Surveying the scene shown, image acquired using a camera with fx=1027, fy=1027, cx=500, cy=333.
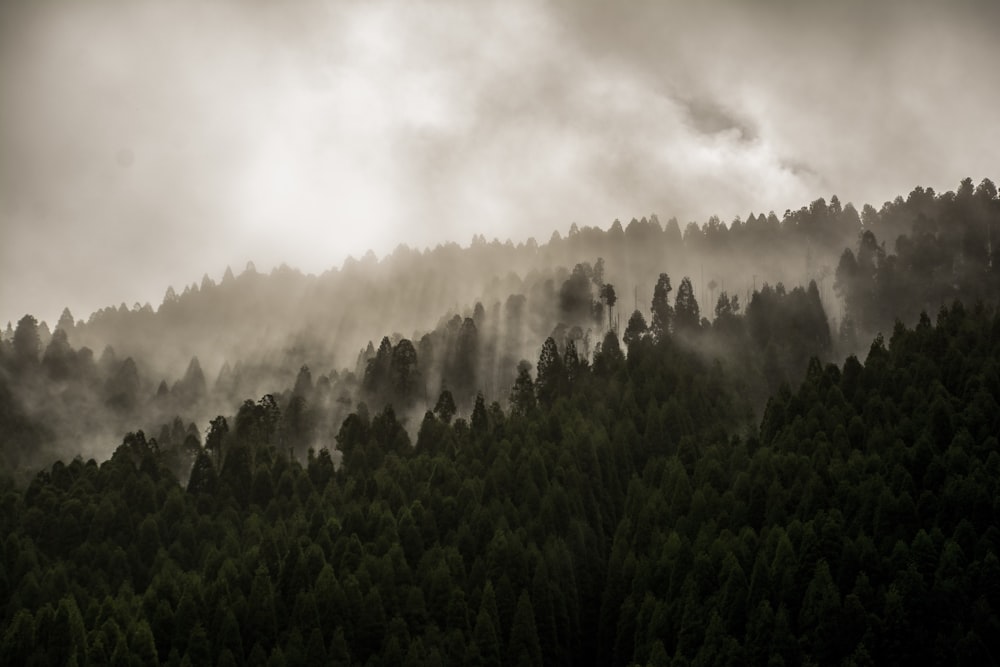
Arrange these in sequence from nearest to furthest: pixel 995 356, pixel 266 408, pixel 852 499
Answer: pixel 852 499, pixel 995 356, pixel 266 408

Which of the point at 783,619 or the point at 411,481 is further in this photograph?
the point at 411,481

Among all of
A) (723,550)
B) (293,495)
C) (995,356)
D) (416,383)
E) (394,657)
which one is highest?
(416,383)

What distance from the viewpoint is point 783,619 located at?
87312 millimetres

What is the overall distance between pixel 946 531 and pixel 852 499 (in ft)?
30.6

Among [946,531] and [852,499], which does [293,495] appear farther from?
[946,531]

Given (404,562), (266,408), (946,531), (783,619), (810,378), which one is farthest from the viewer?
(266,408)

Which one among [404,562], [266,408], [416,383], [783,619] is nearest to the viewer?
[783,619]

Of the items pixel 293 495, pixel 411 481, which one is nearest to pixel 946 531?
pixel 411 481

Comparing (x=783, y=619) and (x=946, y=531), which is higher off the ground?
(x=946, y=531)

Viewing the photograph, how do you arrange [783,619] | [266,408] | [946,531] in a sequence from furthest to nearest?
[266,408]
[946,531]
[783,619]

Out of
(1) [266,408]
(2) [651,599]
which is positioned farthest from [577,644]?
(1) [266,408]

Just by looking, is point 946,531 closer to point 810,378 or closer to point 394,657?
point 810,378

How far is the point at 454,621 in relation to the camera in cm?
10056

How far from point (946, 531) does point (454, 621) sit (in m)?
47.0
